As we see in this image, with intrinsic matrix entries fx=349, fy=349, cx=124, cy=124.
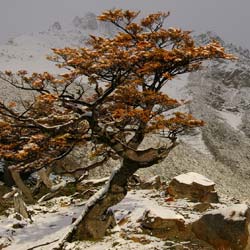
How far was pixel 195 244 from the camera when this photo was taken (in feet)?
37.0

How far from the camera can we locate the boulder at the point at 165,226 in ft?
40.3

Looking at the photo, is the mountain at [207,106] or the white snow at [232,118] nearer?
the mountain at [207,106]

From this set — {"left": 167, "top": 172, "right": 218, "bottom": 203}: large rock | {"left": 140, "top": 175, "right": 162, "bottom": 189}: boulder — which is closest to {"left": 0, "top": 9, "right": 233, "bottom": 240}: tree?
{"left": 167, "top": 172, "right": 218, "bottom": 203}: large rock

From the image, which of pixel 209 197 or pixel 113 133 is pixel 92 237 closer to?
pixel 113 133

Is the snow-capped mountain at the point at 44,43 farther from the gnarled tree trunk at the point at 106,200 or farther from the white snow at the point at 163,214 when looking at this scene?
the white snow at the point at 163,214

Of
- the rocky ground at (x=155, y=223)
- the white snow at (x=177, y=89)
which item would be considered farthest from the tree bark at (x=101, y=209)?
the white snow at (x=177, y=89)

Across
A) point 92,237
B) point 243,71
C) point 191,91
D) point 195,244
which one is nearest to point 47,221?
point 92,237

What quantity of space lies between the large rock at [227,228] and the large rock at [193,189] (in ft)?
23.2

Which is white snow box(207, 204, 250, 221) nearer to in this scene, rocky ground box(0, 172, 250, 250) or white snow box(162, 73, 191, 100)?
rocky ground box(0, 172, 250, 250)

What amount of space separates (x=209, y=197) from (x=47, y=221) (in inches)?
333

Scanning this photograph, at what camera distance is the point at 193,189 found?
19.0 m

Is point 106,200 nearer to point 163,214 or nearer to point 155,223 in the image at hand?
point 155,223

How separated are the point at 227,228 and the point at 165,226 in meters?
2.67

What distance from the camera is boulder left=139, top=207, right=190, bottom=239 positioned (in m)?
12.3
